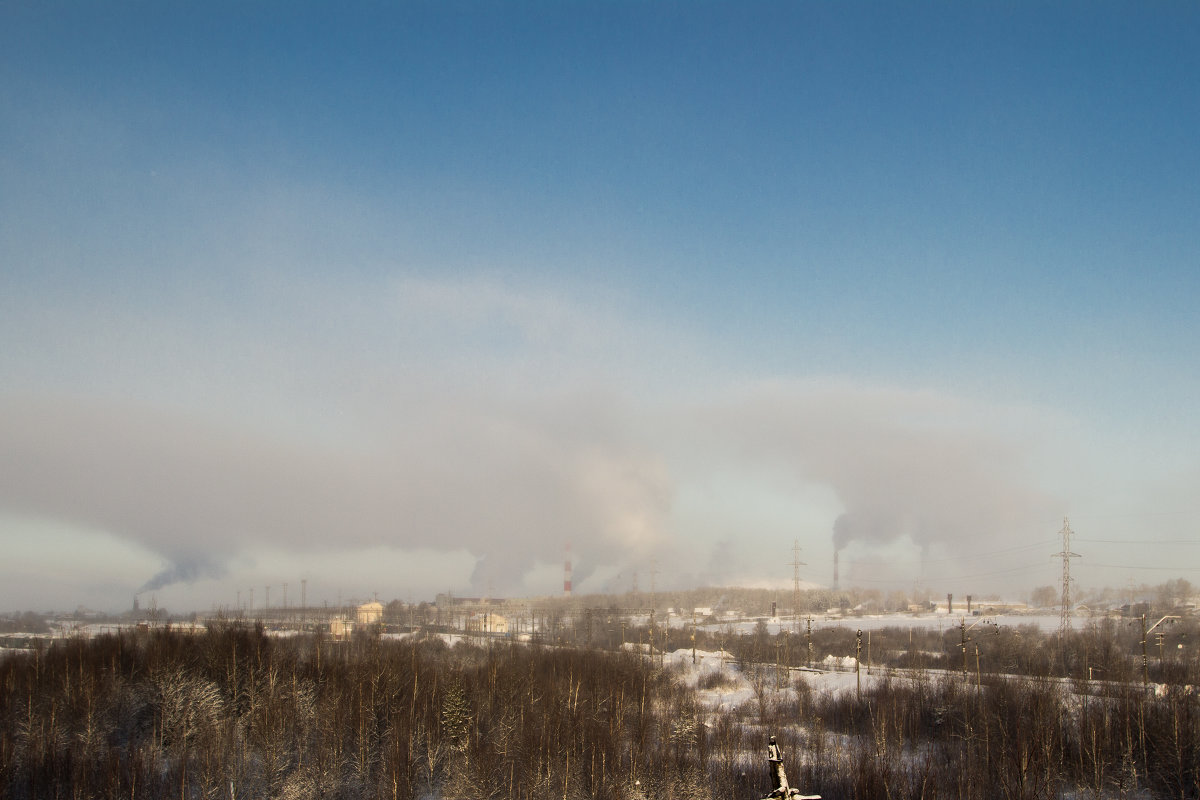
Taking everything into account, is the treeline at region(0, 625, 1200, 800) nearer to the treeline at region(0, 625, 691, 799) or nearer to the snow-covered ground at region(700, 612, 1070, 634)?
the treeline at region(0, 625, 691, 799)

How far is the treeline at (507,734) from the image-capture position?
3031 centimetres

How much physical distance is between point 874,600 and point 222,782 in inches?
7408

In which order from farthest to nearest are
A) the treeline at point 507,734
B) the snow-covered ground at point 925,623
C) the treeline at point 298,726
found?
the snow-covered ground at point 925,623, the treeline at point 298,726, the treeline at point 507,734

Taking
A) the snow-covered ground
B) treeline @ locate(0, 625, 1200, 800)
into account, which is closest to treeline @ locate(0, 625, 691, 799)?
treeline @ locate(0, 625, 1200, 800)

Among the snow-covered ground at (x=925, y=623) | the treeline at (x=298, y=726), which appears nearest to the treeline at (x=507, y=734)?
the treeline at (x=298, y=726)

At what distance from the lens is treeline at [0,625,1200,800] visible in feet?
99.5

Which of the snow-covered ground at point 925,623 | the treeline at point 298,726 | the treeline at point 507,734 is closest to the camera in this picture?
the treeline at point 507,734

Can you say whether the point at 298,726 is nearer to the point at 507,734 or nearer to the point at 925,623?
the point at 507,734

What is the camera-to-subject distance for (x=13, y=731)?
34.2 metres

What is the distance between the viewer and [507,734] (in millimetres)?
37281

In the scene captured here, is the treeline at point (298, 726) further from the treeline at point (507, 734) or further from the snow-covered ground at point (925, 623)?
the snow-covered ground at point (925, 623)

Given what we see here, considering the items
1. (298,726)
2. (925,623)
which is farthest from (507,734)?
(925,623)

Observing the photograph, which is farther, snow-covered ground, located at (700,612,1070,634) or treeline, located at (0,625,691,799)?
snow-covered ground, located at (700,612,1070,634)

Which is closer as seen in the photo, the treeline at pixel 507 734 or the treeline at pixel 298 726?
the treeline at pixel 507 734
